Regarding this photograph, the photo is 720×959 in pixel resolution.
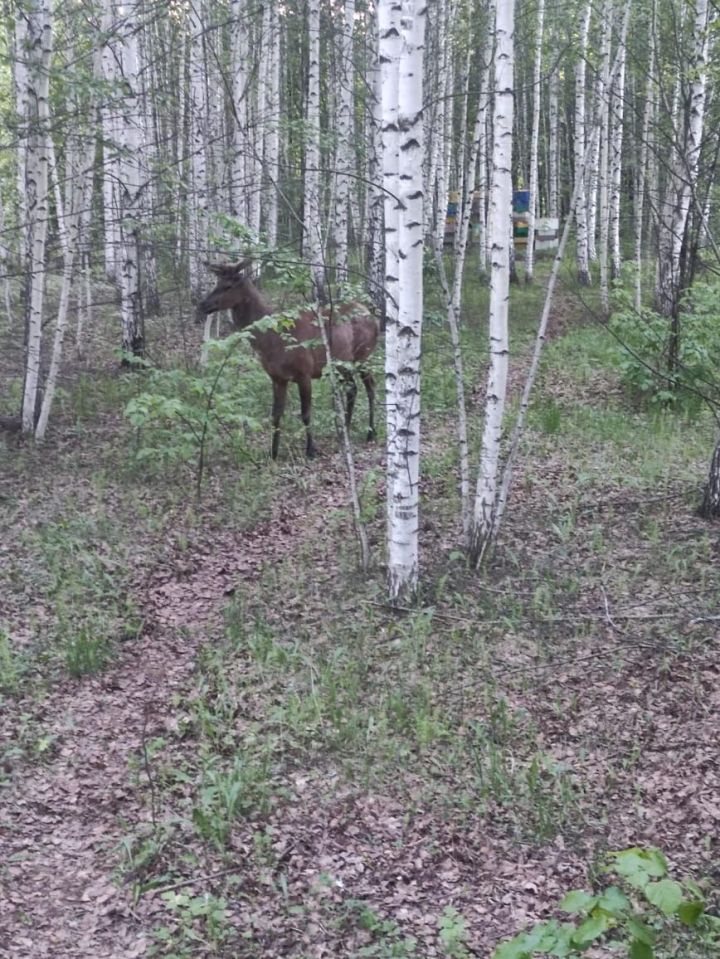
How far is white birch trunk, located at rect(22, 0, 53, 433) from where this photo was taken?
30.3 feet

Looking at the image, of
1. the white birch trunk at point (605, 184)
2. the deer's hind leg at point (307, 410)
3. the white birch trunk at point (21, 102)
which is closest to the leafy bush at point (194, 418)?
the deer's hind leg at point (307, 410)

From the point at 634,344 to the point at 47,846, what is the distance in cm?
1178

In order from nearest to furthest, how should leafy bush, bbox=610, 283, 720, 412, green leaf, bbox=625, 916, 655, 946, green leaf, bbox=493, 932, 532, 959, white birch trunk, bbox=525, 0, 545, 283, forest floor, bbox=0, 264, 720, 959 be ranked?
green leaf, bbox=625, 916, 655, 946 → green leaf, bbox=493, 932, 532, 959 → forest floor, bbox=0, 264, 720, 959 → leafy bush, bbox=610, 283, 720, 412 → white birch trunk, bbox=525, 0, 545, 283

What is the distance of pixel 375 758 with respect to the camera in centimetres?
535

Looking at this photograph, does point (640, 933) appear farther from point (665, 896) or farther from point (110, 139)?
point (110, 139)

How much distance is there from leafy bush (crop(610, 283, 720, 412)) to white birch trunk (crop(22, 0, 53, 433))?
21.8ft

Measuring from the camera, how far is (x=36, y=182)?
31.8ft

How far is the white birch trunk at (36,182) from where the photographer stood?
9.25 metres

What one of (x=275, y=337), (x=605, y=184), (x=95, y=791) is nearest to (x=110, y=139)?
(x=275, y=337)

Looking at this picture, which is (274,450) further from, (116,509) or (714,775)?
(714,775)

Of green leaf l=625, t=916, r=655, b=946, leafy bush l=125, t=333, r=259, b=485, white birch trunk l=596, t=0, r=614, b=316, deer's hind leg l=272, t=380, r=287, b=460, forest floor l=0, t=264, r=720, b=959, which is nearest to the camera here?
green leaf l=625, t=916, r=655, b=946

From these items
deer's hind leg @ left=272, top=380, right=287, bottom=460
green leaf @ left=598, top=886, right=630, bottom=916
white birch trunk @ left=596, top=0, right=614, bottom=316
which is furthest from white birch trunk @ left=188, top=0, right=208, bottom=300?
green leaf @ left=598, top=886, right=630, bottom=916

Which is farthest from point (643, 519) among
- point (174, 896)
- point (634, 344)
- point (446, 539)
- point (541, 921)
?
point (634, 344)

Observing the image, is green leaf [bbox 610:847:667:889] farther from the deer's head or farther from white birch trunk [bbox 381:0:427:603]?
the deer's head
